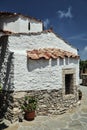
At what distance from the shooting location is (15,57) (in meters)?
11.4

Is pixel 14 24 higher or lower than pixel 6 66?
higher

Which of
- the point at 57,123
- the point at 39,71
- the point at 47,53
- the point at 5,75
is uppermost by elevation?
the point at 47,53

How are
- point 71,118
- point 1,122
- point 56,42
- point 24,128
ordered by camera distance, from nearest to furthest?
1. point 24,128
2. point 1,122
3. point 71,118
4. point 56,42

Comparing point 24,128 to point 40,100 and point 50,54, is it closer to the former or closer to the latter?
point 40,100

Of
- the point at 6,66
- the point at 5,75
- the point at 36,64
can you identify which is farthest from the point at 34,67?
the point at 5,75

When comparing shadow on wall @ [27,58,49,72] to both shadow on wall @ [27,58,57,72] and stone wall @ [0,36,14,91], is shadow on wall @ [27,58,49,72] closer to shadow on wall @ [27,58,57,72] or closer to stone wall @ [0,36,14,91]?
shadow on wall @ [27,58,57,72]

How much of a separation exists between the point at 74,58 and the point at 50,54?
2.16 meters

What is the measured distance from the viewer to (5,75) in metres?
12.0

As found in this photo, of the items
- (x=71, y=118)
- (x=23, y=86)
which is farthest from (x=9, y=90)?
(x=71, y=118)

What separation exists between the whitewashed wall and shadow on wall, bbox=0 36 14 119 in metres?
0.30

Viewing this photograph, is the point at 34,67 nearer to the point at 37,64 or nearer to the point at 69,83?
the point at 37,64

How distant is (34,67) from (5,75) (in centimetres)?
161

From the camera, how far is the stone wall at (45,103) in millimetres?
11328

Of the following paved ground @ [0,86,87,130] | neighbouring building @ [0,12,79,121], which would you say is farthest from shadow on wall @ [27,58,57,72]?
paved ground @ [0,86,87,130]
